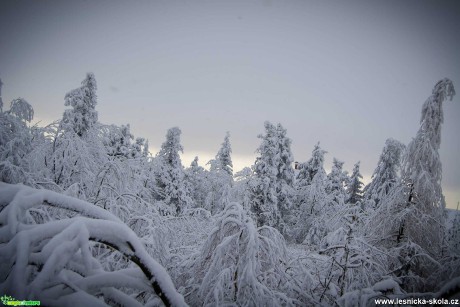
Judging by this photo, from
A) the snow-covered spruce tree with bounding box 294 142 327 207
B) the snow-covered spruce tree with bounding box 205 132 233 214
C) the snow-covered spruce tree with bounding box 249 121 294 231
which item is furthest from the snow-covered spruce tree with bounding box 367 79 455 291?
the snow-covered spruce tree with bounding box 205 132 233 214

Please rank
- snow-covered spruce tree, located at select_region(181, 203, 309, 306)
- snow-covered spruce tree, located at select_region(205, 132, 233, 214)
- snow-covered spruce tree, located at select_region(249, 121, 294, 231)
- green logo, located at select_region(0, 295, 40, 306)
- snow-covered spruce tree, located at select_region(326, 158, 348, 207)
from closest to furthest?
green logo, located at select_region(0, 295, 40, 306) → snow-covered spruce tree, located at select_region(181, 203, 309, 306) → snow-covered spruce tree, located at select_region(249, 121, 294, 231) → snow-covered spruce tree, located at select_region(326, 158, 348, 207) → snow-covered spruce tree, located at select_region(205, 132, 233, 214)

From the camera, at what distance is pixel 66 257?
4.08 feet

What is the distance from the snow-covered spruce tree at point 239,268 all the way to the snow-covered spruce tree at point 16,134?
5.25m

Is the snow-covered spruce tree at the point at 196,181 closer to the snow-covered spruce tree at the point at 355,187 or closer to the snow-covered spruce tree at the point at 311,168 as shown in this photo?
the snow-covered spruce tree at the point at 311,168

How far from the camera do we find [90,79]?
15133 mm

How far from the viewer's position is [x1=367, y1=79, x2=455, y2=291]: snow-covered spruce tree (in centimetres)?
744

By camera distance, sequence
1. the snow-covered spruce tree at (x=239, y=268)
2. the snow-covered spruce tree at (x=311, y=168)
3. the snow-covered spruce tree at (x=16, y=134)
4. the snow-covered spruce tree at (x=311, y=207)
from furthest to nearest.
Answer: the snow-covered spruce tree at (x=311, y=168) → the snow-covered spruce tree at (x=311, y=207) → the snow-covered spruce tree at (x=16, y=134) → the snow-covered spruce tree at (x=239, y=268)

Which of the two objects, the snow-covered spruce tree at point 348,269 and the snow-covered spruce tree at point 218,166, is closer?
the snow-covered spruce tree at point 348,269

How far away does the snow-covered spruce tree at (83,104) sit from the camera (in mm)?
13297

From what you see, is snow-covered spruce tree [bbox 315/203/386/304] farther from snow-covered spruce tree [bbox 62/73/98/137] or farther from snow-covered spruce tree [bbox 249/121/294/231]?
snow-covered spruce tree [bbox 249/121/294/231]

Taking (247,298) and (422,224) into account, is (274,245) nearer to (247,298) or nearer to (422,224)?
(247,298)

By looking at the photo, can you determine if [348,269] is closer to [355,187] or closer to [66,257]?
[66,257]

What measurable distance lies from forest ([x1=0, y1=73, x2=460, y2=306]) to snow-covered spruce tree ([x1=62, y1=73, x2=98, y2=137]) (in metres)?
0.08

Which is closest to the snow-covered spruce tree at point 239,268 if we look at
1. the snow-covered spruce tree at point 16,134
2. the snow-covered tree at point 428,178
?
the snow-covered spruce tree at point 16,134
